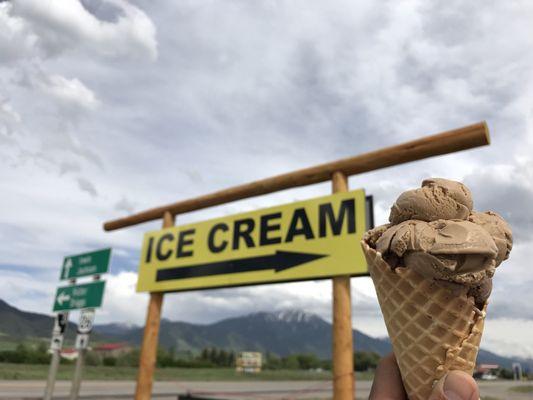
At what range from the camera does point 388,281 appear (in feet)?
5.36

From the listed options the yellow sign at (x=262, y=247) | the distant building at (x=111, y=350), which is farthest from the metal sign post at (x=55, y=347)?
the distant building at (x=111, y=350)

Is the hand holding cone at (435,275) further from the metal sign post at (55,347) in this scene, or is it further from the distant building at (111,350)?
the distant building at (111,350)

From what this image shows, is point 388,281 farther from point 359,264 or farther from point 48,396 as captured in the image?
point 48,396

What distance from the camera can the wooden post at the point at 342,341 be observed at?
13.8 ft

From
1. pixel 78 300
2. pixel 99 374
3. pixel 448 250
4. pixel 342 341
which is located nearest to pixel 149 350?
pixel 78 300

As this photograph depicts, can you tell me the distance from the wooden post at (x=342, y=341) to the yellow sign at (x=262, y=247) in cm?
21

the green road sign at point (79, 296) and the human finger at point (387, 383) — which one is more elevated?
the green road sign at point (79, 296)

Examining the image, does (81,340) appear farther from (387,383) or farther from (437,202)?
(437,202)

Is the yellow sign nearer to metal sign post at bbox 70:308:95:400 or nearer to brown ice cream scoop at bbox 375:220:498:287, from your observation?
metal sign post at bbox 70:308:95:400

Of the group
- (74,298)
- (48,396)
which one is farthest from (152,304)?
(48,396)

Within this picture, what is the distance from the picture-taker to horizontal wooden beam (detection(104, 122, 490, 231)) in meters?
4.21

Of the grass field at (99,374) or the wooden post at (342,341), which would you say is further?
the grass field at (99,374)

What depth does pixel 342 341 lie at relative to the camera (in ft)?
14.1

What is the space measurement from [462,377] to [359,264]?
2983mm
